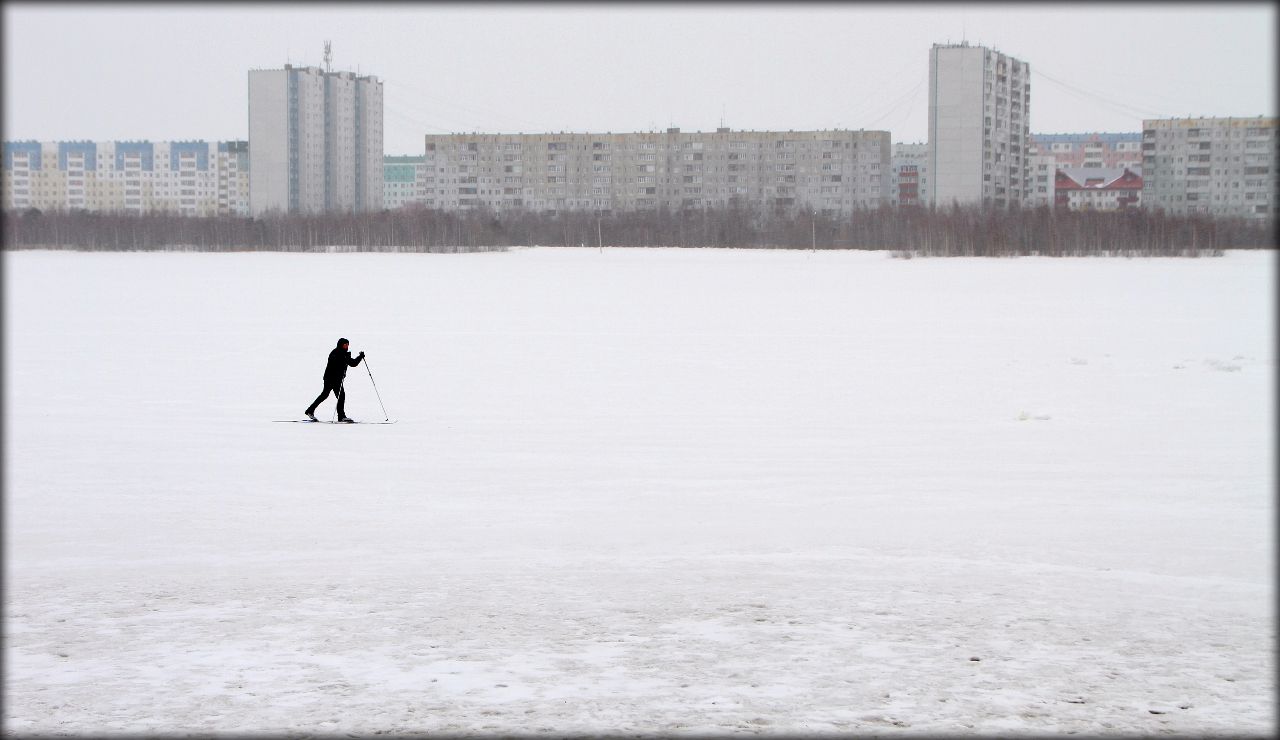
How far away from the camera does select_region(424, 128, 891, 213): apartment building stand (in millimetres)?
92750

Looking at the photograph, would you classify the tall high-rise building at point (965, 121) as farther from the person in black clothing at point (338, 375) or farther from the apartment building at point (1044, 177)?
the person in black clothing at point (338, 375)

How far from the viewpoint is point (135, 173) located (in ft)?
441

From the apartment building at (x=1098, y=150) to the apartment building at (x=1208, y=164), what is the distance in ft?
138

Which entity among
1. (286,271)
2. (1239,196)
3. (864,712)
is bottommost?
(864,712)

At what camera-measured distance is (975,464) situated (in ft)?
32.0

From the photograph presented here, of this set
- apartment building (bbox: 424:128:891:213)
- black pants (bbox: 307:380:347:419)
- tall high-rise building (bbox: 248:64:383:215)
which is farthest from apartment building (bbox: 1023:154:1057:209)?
black pants (bbox: 307:380:347:419)

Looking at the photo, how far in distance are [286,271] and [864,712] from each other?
37911mm

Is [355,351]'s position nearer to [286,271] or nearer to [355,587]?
[355,587]

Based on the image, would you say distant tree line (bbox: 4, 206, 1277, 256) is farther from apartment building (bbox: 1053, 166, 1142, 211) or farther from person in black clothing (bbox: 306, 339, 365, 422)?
Answer: apartment building (bbox: 1053, 166, 1142, 211)

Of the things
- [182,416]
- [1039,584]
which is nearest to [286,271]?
[182,416]

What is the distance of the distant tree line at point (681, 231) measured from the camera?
173 feet

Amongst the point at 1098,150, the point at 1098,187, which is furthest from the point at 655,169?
the point at 1098,150

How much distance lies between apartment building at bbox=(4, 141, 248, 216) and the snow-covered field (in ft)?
390

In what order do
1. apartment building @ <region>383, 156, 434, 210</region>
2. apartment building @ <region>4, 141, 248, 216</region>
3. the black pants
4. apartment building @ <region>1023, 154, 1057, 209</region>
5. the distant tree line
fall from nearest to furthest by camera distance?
the black pants
the distant tree line
apartment building @ <region>1023, 154, 1057, 209</region>
apartment building @ <region>4, 141, 248, 216</region>
apartment building @ <region>383, 156, 434, 210</region>
